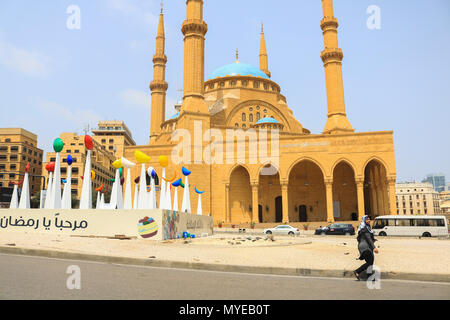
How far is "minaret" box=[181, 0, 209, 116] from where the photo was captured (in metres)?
36.4

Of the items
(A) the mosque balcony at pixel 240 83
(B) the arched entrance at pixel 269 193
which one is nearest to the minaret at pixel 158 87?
(A) the mosque balcony at pixel 240 83

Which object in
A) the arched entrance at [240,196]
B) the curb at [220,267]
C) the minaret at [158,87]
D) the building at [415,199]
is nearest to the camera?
the curb at [220,267]

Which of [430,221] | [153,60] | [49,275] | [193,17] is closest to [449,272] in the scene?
[49,275]

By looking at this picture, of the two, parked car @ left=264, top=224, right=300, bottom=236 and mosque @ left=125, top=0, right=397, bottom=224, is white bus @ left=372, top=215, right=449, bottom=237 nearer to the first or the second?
parked car @ left=264, top=224, right=300, bottom=236

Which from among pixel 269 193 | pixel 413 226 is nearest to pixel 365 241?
pixel 413 226

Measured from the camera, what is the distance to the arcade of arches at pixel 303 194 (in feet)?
124

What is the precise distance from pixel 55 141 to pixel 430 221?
23.2 metres

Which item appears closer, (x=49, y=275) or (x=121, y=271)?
(x=49, y=275)

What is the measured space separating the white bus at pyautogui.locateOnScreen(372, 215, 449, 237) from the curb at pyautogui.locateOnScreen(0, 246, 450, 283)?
1907cm

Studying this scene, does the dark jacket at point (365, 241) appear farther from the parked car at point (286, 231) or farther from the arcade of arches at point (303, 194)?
the arcade of arches at point (303, 194)

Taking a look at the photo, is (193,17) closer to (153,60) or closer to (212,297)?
(153,60)

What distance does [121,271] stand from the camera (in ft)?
22.3

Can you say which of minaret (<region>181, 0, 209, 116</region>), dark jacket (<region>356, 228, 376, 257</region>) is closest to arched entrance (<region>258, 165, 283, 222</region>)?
minaret (<region>181, 0, 209, 116</region>)

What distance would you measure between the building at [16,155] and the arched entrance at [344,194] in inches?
1791
